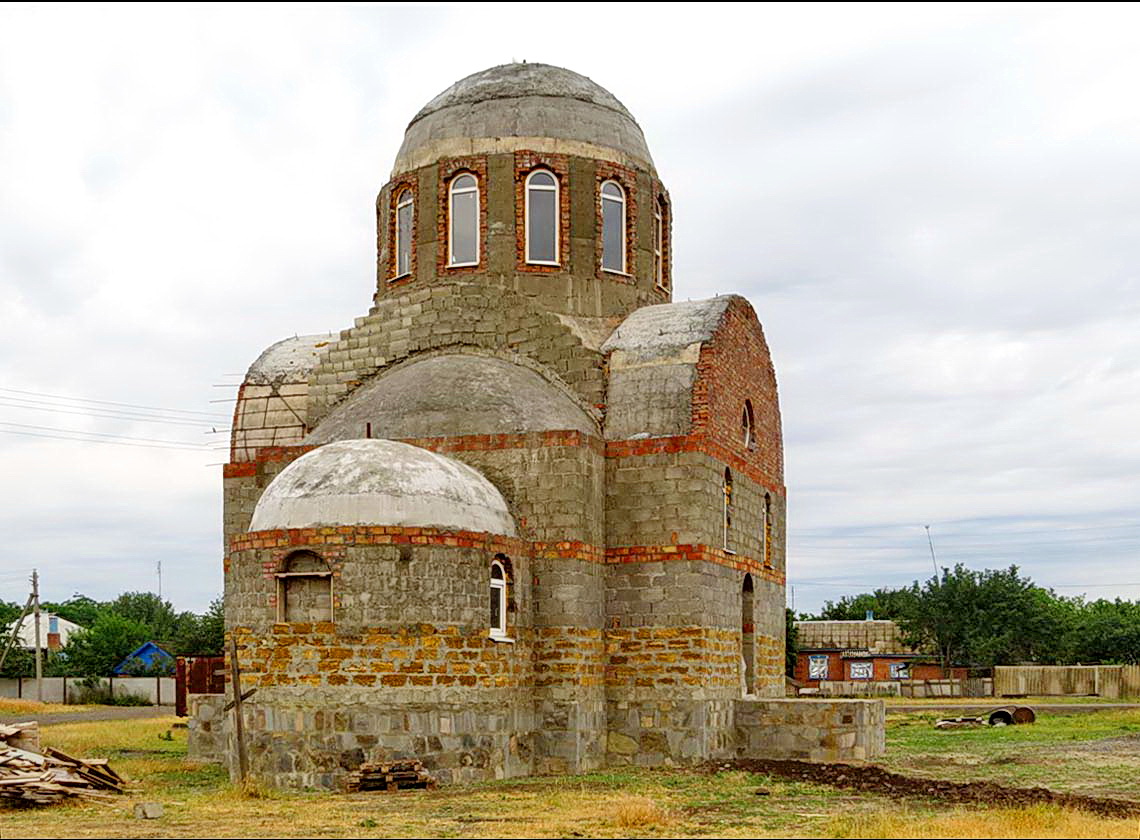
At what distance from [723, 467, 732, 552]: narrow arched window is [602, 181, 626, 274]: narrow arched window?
13.7ft

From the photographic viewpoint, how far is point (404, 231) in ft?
80.4

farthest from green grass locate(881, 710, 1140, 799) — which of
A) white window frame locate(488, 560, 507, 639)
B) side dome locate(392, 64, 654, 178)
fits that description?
side dome locate(392, 64, 654, 178)

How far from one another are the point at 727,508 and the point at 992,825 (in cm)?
952

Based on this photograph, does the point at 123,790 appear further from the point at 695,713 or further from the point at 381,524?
the point at 695,713

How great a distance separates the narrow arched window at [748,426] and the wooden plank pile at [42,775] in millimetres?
10731

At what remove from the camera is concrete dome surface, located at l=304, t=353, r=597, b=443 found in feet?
67.9

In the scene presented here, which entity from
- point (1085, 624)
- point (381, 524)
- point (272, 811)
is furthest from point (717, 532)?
point (1085, 624)

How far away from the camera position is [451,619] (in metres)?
18.0

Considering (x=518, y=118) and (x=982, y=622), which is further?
(x=982, y=622)

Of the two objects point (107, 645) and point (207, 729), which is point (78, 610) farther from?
point (207, 729)

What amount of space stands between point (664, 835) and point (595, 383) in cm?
950

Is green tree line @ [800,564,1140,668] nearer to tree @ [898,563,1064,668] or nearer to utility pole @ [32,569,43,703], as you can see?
tree @ [898,563,1064,668]

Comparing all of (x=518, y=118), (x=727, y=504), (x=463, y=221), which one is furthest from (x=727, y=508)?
(x=518, y=118)

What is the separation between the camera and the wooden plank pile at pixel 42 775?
15719mm
